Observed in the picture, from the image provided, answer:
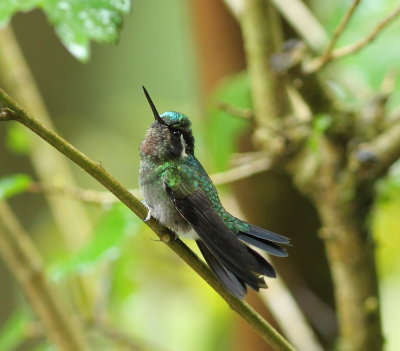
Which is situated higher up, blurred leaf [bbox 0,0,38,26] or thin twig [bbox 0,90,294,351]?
blurred leaf [bbox 0,0,38,26]

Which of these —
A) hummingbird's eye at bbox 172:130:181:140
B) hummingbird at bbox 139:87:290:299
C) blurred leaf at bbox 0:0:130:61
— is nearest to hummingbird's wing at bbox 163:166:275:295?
hummingbird at bbox 139:87:290:299

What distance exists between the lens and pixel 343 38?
2189 millimetres

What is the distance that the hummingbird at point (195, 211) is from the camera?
1000mm

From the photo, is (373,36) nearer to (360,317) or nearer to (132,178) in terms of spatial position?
(360,317)

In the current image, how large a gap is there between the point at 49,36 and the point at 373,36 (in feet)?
14.7

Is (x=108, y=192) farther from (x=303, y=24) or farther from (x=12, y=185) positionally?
(x=303, y=24)

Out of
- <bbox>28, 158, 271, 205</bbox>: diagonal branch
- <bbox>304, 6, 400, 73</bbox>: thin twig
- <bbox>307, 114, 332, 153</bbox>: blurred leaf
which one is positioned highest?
<bbox>28, 158, 271, 205</bbox>: diagonal branch

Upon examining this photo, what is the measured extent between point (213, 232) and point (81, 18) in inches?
17.7

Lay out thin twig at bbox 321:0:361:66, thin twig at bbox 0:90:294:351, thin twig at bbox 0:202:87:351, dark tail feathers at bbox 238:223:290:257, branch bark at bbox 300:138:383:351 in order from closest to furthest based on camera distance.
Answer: thin twig at bbox 0:90:294:351 → dark tail feathers at bbox 238:223:290:257 → thin twig at bbox 321:0:361:66 → branch bark at bbox 300:138:383:351 → thin twig at bbox 0:202:87:351

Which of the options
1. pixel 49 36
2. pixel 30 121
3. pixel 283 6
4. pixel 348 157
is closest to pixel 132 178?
pixel 49 36

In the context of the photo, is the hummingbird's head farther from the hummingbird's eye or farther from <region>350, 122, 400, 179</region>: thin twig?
<region>350, 122, 400, 179</region>: thin twig

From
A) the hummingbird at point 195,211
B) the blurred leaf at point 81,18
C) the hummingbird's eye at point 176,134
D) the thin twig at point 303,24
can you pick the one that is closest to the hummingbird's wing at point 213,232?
the hummingbird at point 195,211

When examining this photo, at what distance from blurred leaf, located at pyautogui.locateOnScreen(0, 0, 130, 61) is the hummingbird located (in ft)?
0.52

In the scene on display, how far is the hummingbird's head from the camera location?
1400 millimetres
